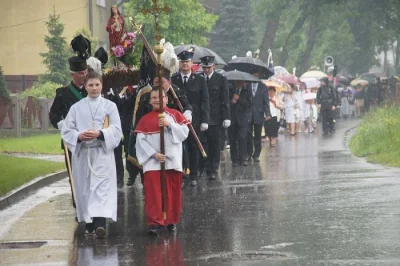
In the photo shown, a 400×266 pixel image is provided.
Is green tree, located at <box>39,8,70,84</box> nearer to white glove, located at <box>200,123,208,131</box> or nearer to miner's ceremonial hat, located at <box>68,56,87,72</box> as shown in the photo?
white glove, located at <box>200,123,208,131</box>

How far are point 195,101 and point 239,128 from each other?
486 cm

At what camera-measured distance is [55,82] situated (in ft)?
152

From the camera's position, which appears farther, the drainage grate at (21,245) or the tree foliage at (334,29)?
the tree foliage at (334,29)

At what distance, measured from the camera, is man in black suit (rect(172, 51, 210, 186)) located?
58.6ft

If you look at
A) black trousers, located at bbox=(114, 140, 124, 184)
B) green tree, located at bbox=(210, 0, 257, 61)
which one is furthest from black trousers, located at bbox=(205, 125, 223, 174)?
green tree, located at bbox=(210, 0, 257, 61)

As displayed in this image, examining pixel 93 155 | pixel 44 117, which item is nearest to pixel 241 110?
pixel 93 155

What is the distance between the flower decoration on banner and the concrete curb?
7.78ft

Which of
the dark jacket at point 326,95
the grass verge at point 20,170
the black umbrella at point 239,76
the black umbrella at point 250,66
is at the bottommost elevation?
the grass verge at point 20,170

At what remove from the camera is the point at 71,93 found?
13578mm

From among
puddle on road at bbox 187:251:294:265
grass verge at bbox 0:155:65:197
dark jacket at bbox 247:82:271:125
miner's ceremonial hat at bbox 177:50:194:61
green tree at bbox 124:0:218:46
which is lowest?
puddle on road at bbox 187:251:294:265

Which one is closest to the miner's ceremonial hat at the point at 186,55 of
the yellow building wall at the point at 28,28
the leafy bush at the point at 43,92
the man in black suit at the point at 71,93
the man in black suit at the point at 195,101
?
the man in black suit at the point at 195,101

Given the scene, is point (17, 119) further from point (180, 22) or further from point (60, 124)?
point (60, 124)

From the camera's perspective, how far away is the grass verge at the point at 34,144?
2814 centimetres

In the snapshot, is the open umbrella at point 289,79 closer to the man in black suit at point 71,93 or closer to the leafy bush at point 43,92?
the leafy bush at point 43,92
